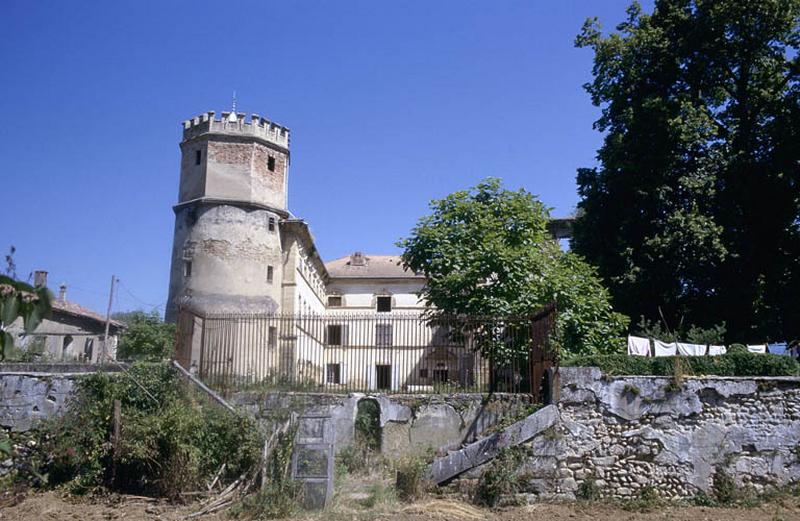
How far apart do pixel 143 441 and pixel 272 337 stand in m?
3.71

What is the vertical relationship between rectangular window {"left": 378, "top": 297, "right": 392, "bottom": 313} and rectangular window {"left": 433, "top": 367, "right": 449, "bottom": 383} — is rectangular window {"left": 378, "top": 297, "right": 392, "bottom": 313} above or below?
above

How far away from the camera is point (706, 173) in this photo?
69.1ft

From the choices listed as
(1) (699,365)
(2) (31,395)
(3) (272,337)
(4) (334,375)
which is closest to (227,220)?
(3) (272,337)

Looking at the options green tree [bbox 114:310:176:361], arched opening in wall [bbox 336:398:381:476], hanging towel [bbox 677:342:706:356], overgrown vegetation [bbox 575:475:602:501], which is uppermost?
green tree [bbox 114:310:176:361]

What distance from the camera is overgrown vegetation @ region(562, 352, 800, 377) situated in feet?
39.9

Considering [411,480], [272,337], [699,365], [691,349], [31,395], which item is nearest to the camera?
[411,480]

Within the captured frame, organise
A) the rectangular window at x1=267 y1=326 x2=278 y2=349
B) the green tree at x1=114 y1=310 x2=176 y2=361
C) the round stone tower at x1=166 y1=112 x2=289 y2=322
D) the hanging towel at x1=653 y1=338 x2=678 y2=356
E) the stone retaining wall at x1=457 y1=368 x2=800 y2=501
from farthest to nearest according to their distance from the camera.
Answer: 1. the round stone tower at x1=166 y1=112 x2=289 y2=322
2. the green tree at x1=114 y1=310 x2=176 y2=361
3. the hanging towel at x1=653 y1=338 x2=678 y2=356
4. the rectangular window at x1=267 y1=326 x2=278 y2=349
5. the stone retaining wall at x1=457 y1=368 x2=800 y2=501

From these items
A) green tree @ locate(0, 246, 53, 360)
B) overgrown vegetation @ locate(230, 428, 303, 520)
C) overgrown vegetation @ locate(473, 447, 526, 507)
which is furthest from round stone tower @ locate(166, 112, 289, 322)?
green tree @ locate(0, 246, 53, 360)

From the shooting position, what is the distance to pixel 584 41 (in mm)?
23594

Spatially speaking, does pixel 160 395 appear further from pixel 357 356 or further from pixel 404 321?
pixel 404 321

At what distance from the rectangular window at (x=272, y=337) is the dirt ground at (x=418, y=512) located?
394 centimetres

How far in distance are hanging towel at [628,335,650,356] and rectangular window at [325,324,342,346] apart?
7.80 metres

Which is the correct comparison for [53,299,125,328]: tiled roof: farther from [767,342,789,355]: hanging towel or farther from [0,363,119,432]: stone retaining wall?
[767,342,789,355]: hanging towel

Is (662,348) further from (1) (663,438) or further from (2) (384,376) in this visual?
(2) (384,376)
